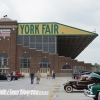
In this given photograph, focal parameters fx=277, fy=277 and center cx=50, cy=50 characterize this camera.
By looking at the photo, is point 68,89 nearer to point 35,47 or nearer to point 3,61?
point 3,61

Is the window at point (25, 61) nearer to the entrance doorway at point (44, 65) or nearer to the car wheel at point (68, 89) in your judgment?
the entrance doorway at point (44, 65)

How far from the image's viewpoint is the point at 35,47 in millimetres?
72750

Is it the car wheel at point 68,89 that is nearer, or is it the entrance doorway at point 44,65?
the car wheel at point 68,89

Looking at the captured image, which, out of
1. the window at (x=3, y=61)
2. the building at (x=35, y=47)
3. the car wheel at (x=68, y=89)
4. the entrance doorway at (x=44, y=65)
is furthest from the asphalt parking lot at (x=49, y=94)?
the window at (x=3, y=61)

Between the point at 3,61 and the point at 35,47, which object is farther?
the point at 35,47

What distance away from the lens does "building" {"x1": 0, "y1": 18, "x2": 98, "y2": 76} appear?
229 ft

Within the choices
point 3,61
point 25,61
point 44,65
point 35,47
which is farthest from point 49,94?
point 35,47

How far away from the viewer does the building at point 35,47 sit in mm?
69812

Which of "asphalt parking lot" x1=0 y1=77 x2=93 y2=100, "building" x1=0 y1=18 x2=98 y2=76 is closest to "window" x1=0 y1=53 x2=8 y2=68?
"building" x1=0 y1=18 x2=98 y2=76

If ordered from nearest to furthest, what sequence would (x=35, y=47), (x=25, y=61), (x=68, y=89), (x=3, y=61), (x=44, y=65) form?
(x=68, y=89) < (x=3, y=61) < (x=44, y=65) < (x=25, y=61) < (x=35, y=47)

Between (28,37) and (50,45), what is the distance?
6242 millimetres

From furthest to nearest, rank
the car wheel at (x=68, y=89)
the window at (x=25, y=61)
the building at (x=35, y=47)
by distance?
the window at (x=25, y=61) < the building at (x=35, y=47) < the car wheel at (x=68, y=89)

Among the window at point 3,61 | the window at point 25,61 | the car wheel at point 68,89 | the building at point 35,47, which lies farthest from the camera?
the window at point 25,61

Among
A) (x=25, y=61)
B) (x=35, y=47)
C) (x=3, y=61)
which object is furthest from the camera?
(x=35, y=47)
